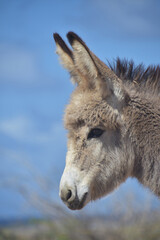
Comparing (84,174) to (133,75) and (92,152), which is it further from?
(133,75)

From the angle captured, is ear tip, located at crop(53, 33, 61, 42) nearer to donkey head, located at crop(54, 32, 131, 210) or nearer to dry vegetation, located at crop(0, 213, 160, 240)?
donkey head, located at crop(54, 32, 131, 210)

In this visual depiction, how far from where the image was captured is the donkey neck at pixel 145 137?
127 inches

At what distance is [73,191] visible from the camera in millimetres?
3242

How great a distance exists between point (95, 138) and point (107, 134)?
0.44ft

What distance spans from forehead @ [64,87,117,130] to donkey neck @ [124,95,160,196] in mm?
214

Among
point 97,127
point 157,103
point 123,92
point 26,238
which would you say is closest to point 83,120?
point 97,127

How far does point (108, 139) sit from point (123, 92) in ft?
1.76

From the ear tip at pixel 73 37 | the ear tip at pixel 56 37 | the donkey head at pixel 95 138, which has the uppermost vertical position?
the ear tip at pixel 56 37

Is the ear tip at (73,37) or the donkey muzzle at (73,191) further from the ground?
the ear tip at (73,37)

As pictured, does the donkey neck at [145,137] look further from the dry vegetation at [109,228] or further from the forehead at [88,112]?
the dry vegetation at [109,228]

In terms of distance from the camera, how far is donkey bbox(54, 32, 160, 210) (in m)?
3.28

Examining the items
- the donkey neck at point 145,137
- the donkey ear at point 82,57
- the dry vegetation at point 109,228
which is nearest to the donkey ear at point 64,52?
the donkey ear at point 82,57

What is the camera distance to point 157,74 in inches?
145

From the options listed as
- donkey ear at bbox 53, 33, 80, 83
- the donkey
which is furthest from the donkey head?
donkey ear at bbox 53, 33, 80, 83
